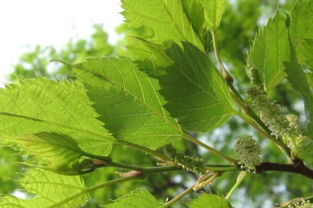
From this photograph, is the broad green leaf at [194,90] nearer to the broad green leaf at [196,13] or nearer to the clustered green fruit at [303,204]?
the broad green leaf at [196,13]

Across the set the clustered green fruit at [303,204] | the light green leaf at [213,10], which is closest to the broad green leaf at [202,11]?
the light green leaf at [213,10]

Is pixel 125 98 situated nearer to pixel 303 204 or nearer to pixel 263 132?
pixel 263 132


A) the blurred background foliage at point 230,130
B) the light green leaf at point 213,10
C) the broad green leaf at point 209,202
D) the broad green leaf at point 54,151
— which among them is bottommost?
the broad green leaf at point 209,202

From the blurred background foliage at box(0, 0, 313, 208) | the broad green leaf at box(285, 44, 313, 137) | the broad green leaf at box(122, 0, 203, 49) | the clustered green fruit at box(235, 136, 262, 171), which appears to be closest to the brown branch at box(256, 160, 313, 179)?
the clustered green fruit at box(235, 136, 262, 171)

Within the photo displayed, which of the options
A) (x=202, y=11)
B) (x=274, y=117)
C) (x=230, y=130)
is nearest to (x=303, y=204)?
(x=274, y=117)

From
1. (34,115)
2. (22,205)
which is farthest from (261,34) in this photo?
(22,205)

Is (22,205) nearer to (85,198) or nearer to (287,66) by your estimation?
(85,198)
